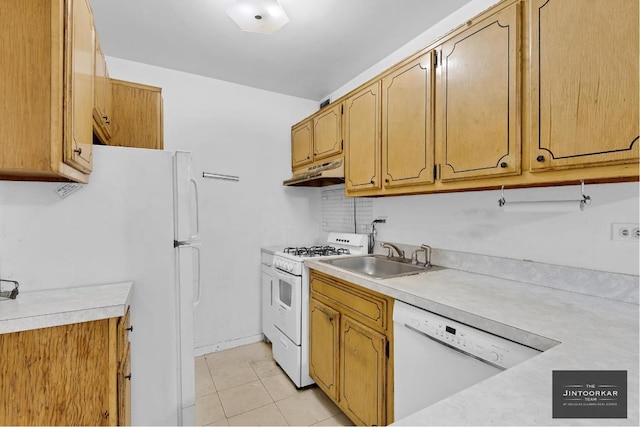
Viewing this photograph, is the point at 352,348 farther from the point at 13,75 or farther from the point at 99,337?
the point at 13,75

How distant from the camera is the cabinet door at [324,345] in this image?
76.4 inches

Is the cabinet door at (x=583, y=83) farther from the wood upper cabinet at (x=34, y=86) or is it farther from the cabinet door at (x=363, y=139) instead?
A: the wood upper cabinet at (x=34, y=86)

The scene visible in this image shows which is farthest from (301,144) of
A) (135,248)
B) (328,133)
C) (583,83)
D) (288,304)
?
(583,83)

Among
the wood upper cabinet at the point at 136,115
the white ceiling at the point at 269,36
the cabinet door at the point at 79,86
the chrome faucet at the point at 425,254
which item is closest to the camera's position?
the cabinet door at the point at 79,86

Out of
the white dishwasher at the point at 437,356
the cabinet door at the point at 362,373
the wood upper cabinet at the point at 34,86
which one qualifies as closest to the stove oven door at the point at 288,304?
the cabinet door at the point at 362,373

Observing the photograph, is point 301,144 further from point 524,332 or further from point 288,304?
point 524,332

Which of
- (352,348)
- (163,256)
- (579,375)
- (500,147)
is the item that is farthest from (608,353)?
(163,256)

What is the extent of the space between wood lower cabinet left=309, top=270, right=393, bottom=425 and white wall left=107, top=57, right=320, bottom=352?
3.51 feet

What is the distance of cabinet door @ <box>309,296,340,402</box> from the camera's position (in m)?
1.94

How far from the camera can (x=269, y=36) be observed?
2.23 m

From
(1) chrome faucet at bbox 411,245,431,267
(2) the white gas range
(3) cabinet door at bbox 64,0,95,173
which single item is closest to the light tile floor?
(2) the white gas range

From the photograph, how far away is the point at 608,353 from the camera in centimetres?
80

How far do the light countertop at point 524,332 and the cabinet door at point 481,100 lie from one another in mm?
568

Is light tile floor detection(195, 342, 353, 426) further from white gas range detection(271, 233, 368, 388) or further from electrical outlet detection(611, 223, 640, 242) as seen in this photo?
electrical outlet detection(611, 223, 640, 242)
